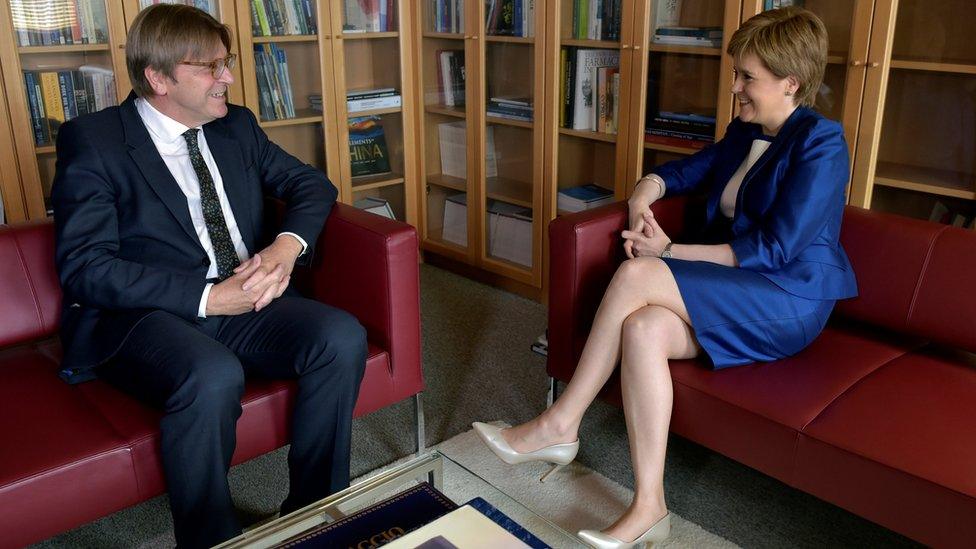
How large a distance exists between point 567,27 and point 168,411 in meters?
2.05

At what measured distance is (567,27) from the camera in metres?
3.11

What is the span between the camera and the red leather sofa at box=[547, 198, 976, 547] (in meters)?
1.57

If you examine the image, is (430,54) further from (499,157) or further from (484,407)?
(484,407)

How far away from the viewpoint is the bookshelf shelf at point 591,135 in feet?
10.0

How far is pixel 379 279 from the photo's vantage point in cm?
200

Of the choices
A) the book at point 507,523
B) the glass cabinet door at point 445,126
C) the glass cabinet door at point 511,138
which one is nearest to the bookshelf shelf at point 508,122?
the glass cabinet door at point 511,138

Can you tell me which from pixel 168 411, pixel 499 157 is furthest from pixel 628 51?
pixel 168 411

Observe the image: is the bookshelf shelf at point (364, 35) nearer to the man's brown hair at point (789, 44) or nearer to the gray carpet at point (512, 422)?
the gray carpet at point (512, 422)

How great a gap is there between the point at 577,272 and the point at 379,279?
480 mm

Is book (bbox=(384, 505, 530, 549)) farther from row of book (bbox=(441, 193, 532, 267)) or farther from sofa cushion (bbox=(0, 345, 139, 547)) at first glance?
row of book (bbox=(441, 193, 532, 267))

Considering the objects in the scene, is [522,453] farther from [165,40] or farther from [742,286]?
[165,40]

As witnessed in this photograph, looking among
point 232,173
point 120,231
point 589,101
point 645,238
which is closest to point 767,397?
point 645,238

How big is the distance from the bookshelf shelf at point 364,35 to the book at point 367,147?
1.05 ft

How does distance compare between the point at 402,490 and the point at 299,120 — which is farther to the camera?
the point at 299,120
